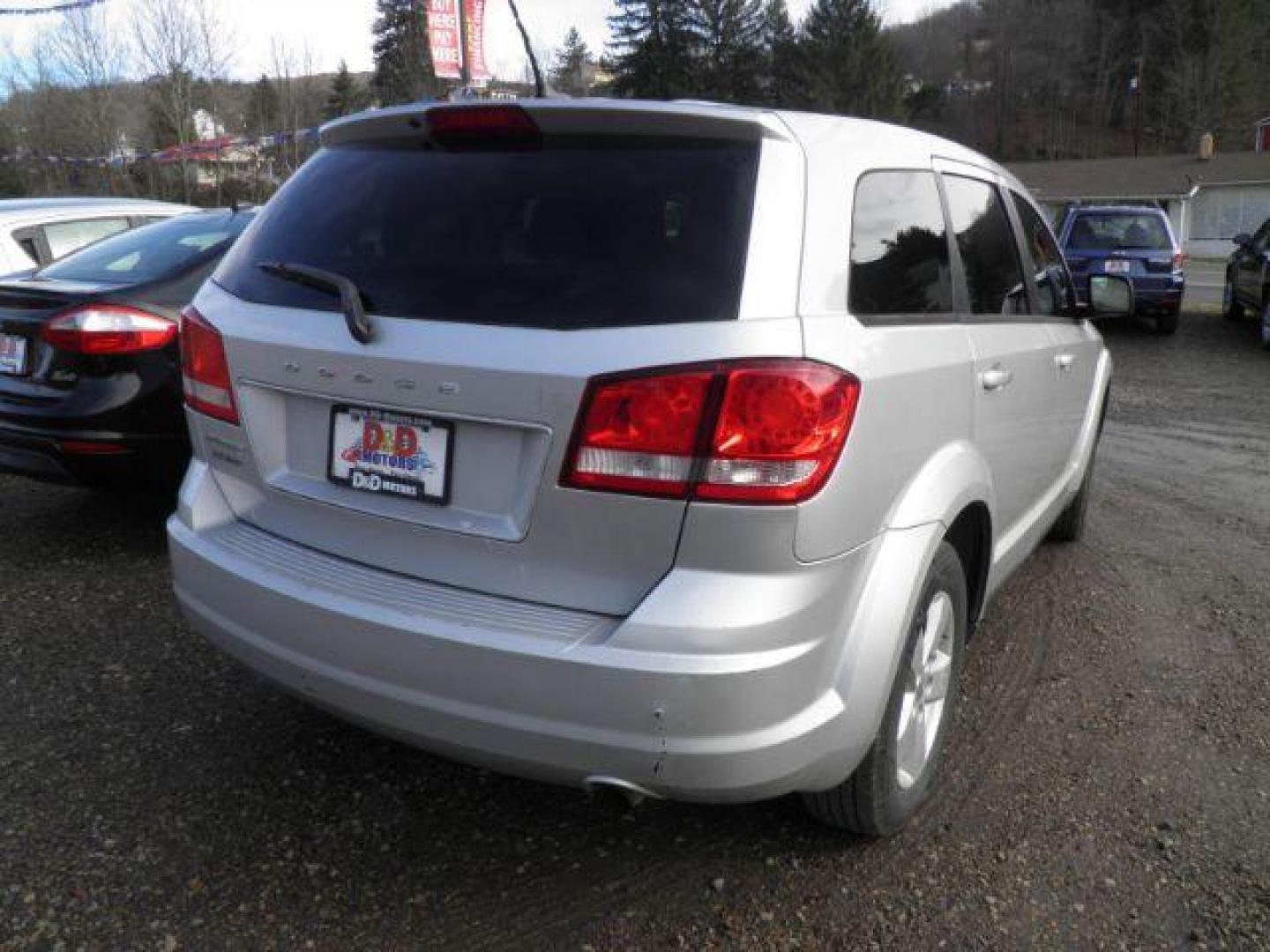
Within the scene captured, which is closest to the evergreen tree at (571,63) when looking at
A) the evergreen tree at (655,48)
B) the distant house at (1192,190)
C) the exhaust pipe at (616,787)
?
the evergreen tree at (655,48)

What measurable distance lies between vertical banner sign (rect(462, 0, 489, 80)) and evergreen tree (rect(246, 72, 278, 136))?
21.6 m

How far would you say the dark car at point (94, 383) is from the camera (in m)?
4.10

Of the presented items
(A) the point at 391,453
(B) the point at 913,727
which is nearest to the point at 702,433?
(A) the point at 391,453

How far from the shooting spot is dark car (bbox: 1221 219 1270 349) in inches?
510

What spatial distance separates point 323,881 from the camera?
239 centimetres

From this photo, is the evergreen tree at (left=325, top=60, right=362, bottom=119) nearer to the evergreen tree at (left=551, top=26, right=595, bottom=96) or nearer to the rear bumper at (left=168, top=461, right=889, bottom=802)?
the evergreen tree at (left=551, top=26, right=595, bottom=96)

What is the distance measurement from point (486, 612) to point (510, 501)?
0.74ft

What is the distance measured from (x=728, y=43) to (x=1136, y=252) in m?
51.2

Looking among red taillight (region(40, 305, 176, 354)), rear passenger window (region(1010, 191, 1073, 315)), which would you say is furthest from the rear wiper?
rear passenger window (region(1010, 191, 1073, 315))

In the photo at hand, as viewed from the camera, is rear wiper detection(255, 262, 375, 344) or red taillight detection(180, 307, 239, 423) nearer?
rear wiper detection(255, 262, 375, 344)

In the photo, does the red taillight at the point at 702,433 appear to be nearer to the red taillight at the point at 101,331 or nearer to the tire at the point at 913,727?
the tire at the point at 913,727

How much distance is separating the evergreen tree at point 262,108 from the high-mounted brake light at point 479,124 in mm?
36117

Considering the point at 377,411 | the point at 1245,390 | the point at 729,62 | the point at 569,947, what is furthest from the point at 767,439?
the point at 729,62

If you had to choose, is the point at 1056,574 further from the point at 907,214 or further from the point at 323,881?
the point at 323,881
